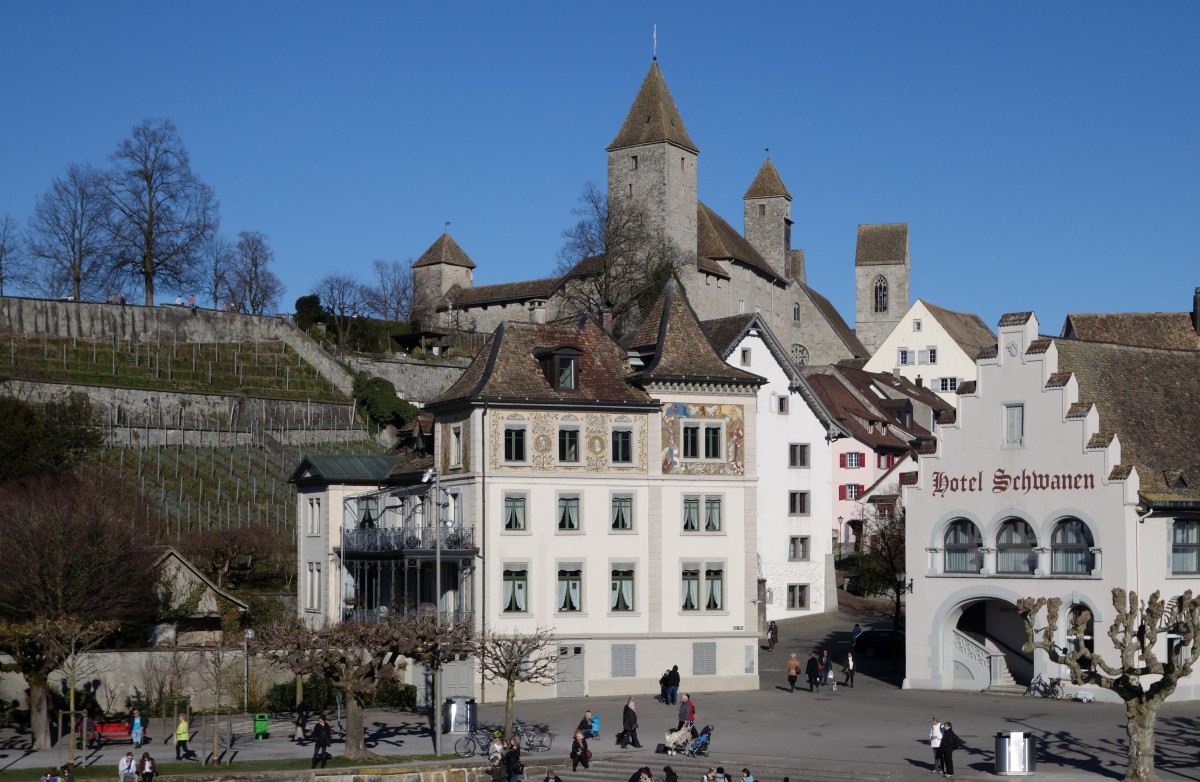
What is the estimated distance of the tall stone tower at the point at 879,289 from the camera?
585 feet

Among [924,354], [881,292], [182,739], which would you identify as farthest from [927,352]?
[182,739]

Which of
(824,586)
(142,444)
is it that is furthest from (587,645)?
(142,444)

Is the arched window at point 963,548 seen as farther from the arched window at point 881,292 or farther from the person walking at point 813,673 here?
the arched window at point 881,292

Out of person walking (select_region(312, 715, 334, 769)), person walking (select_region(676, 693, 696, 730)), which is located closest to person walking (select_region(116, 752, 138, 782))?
person walking (select_region(312, 715, 334, 769))

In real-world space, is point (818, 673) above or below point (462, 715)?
below

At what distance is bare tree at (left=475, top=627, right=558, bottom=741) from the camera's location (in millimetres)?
44094

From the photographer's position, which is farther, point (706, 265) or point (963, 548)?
point (706, 265)

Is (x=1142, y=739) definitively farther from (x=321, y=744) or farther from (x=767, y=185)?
(x=767, y=185)

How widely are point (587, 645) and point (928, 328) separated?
89252 mm

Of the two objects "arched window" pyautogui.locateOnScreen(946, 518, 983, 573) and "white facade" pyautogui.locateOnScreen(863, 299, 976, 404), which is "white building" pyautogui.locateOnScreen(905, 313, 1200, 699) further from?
"white facade" pyautogui.locateOnScreen(863, 299, 976, 404)

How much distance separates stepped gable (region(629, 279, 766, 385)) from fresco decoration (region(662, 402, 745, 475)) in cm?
98

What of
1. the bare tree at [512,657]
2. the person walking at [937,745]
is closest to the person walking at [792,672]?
the bare tree at [512,657]

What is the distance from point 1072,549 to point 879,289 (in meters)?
130

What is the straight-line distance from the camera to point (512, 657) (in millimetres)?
44531
